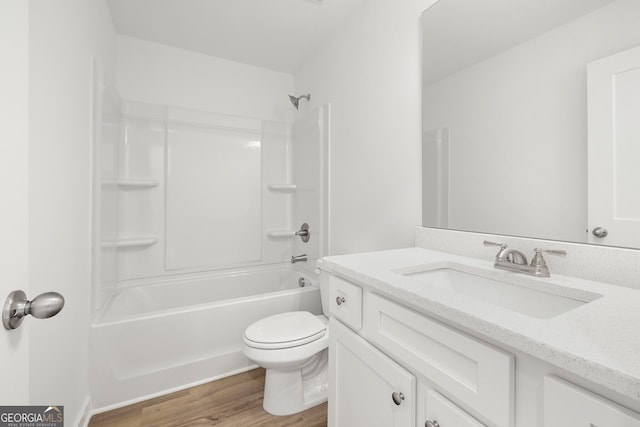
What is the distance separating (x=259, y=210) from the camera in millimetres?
2750

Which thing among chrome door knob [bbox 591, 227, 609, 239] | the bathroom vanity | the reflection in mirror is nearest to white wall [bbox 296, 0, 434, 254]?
the reflection in mirror

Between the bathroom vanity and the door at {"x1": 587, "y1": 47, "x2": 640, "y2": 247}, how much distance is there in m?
0.19

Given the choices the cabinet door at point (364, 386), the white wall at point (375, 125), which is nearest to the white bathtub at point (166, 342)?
the white wall at point (375, 125)

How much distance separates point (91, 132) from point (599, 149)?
215cm

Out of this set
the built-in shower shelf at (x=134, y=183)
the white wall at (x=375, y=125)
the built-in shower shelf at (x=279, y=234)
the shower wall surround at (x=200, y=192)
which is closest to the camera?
the white wall at (x=375, y=125)

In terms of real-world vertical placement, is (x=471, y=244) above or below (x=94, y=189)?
below

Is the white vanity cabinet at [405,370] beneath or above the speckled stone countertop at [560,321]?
beneath

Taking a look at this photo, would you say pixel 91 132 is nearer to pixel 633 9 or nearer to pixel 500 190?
pixel 500 190

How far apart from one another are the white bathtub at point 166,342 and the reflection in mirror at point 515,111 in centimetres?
128

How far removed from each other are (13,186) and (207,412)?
1.48m

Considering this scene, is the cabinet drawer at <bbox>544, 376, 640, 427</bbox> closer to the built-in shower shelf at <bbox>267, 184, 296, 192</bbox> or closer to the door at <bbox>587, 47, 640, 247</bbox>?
the door at <bbox>587, 47, 640, 247</bbox>

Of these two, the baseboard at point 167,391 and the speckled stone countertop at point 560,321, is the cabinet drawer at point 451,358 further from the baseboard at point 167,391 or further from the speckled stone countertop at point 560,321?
the baseboard at point 167,391

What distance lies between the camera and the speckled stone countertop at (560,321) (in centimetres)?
39

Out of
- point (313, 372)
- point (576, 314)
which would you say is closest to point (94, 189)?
point (313, 372)
